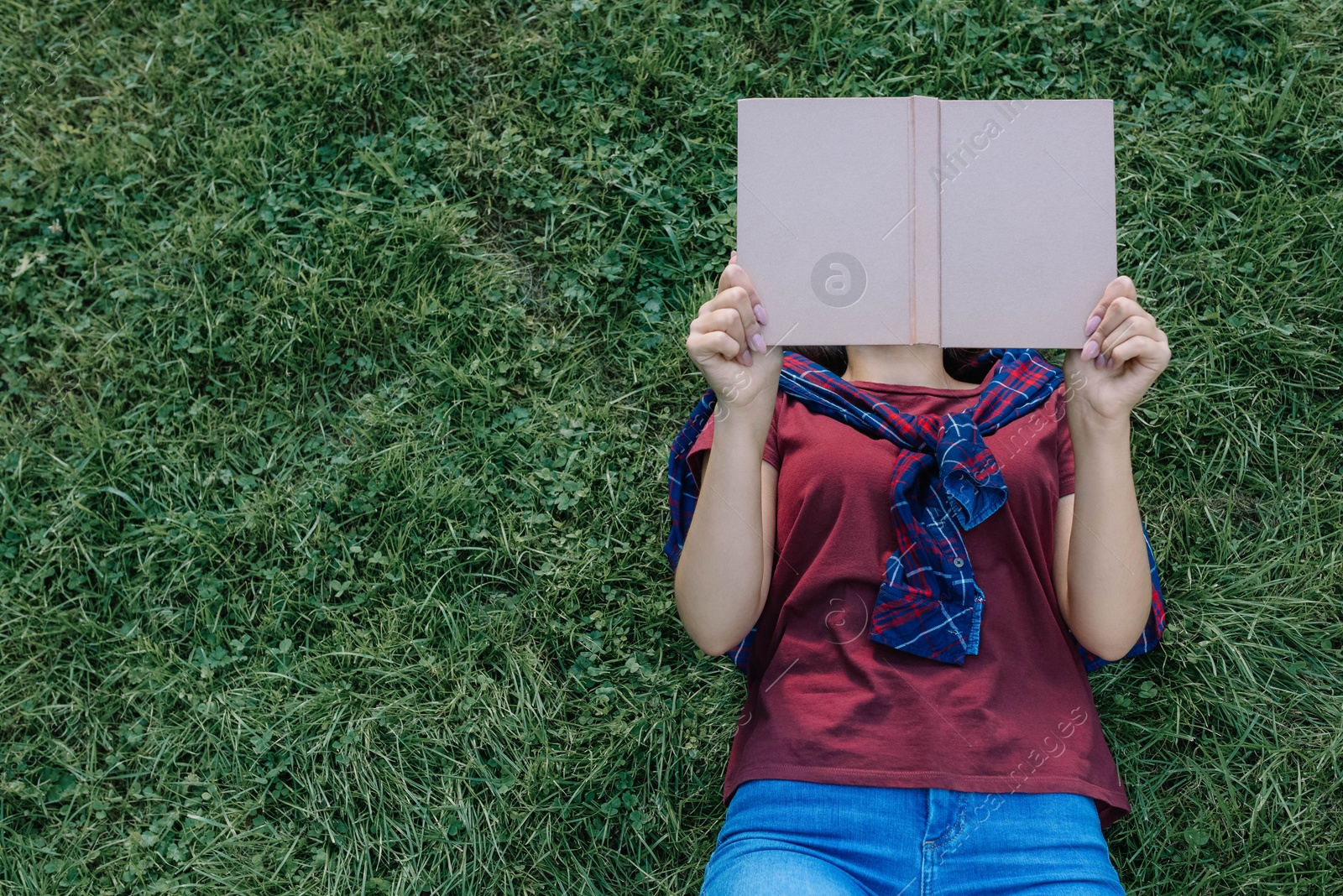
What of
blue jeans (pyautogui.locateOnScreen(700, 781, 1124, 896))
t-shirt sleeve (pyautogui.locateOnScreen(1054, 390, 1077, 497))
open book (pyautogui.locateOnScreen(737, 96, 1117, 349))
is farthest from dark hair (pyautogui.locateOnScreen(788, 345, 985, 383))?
blue jeans (pyautogui.locateOnScreen(700, 781, 1124, 896))

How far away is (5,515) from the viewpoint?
2912 millimetres

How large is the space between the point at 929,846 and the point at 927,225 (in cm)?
128

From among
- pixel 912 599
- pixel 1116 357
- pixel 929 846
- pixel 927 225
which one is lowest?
pixel 929 846

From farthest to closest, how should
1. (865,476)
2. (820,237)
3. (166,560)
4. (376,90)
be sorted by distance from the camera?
(376,90) < (166,560) < (865,476) < (820,237)

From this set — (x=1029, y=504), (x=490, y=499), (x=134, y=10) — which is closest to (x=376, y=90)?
(x=134, y=10)

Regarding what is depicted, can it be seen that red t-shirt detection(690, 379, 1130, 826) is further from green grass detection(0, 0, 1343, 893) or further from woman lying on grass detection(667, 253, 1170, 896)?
green grass detection(0, 0, 1343, 893)

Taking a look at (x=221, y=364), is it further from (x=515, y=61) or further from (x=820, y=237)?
(x=820, y=237)

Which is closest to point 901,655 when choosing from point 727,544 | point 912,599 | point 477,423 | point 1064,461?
point 912,599

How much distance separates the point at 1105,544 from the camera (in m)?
2.04

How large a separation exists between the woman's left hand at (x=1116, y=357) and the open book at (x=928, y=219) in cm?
4

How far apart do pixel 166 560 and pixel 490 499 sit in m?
0.98

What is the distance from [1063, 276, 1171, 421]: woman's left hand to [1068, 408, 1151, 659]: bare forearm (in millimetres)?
49

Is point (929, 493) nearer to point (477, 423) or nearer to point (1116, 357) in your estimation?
point (1116, 357)

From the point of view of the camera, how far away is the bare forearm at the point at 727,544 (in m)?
2.02
